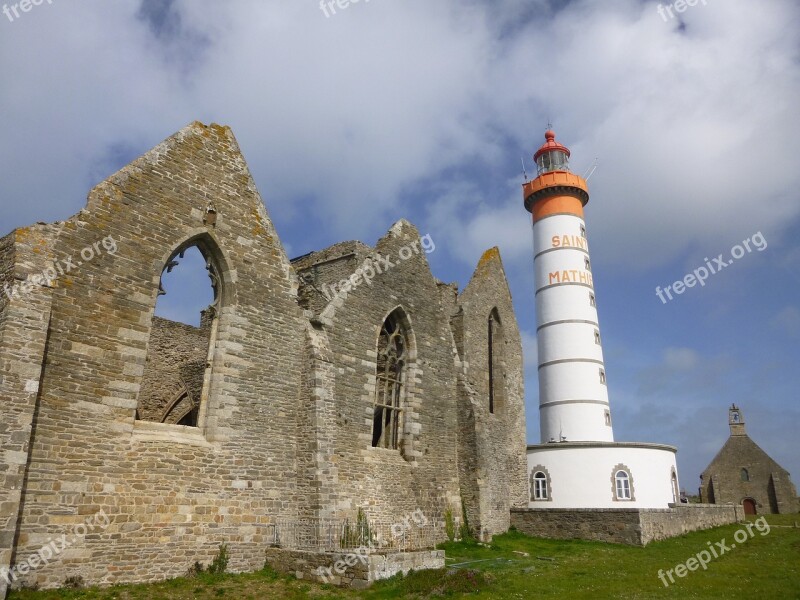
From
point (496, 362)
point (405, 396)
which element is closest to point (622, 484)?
point (496, 362)

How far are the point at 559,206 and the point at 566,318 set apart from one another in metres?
5.86

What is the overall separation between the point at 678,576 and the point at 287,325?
9901mm

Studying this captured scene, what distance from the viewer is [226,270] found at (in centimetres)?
1320

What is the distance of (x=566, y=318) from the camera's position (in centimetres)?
2681

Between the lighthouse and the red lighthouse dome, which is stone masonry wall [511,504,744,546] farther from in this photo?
the red lighthouse dome

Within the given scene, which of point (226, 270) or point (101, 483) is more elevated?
point (226, 270)

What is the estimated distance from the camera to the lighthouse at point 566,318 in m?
25.6

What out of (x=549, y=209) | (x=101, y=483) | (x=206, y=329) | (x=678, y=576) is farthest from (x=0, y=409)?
(x=549, y=209)

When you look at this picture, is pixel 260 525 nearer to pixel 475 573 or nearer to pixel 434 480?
pixel 475 573

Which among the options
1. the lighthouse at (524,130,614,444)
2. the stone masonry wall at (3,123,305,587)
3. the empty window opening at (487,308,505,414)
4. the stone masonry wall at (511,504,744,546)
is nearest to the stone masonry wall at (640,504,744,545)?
the stone masonry wall at (511,504,744,546)

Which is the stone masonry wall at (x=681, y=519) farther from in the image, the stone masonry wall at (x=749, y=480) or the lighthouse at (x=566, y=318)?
the stone masonry wall at (x=749, y=480)

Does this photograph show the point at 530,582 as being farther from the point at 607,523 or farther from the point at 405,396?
the point at 607,523

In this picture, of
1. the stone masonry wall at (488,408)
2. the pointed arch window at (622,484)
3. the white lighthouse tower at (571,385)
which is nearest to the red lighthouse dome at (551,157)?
the white lighthouse tower at (571,385)

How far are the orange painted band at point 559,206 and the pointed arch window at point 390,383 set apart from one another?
570 inches
